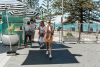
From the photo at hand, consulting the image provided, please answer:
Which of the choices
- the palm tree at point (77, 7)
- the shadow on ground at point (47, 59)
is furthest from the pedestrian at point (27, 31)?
the palm tree at point (77, 7)

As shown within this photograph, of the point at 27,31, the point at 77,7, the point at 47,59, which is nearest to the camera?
the point at 47,59

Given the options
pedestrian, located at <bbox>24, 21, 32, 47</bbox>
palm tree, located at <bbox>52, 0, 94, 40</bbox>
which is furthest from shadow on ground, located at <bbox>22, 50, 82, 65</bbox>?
palm tree, located at <bbox>52, 0, 94, 40</bbox>

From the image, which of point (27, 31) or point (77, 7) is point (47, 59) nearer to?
point (27, 31)

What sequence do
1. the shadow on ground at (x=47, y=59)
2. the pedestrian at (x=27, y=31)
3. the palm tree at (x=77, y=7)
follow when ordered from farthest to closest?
the palm tree at (x=77, y=7) → the pedestrian at (x=27, y=31) → the shadow on ground at (x=47, y=59)

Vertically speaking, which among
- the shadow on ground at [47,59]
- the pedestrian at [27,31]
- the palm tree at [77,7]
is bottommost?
the shadow on ground at [47,59]

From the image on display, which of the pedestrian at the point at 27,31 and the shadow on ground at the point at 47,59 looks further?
the pedestrian at the point at 27,31

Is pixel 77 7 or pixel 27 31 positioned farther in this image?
pixel 77 7

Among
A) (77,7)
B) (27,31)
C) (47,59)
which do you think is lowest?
(47,59)

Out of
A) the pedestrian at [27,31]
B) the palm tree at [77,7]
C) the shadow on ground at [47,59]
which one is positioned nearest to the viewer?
the shadow on ground at [47,59]

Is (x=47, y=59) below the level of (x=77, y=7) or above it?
below

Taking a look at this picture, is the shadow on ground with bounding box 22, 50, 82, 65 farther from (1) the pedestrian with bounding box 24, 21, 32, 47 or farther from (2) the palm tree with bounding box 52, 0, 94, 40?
(2) the palm tree with bounding box 52, 0, 94, 40

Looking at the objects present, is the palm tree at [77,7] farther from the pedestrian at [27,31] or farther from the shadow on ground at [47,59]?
the shadow on ground at [47,59]

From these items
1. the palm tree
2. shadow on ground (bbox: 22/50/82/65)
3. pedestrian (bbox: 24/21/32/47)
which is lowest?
shadow on ground (bbox: 22/50/82/65)

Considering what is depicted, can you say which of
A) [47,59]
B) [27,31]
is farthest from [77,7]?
[47,59]
